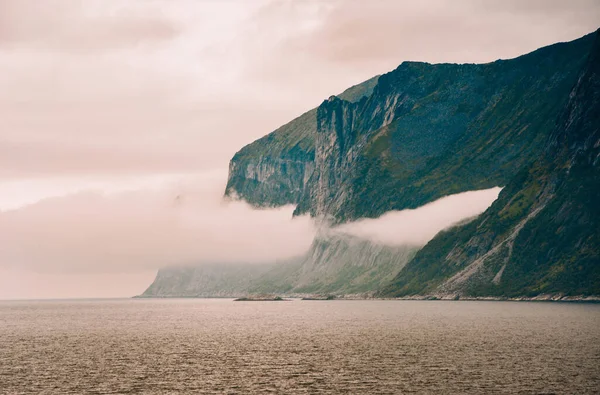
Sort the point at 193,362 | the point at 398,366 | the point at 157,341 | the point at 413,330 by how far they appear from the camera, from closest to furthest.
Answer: the point at 398,366
the point at 193,362
the point at 157,341
the point at 413,330

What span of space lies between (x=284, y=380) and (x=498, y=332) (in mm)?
80419

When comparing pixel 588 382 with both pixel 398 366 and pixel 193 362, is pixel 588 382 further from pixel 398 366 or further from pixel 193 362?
pixel 193 362

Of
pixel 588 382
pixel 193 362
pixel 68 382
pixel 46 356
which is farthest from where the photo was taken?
pixel 46 356

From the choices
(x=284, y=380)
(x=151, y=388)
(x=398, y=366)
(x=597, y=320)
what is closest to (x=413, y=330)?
(x=597, y=320)

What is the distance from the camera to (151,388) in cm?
9688

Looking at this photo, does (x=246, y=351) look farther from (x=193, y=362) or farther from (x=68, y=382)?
(x=68, y=382)

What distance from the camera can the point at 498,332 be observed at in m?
168

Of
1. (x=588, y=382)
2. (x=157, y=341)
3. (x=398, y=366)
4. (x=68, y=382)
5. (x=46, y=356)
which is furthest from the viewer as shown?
(x=157, y=341)

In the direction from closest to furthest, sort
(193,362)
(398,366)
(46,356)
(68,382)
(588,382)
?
(588,382) → (68,382) → (398,366) → (193,362) → (46,356)

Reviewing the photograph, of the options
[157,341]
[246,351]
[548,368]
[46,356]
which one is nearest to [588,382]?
[548,368]

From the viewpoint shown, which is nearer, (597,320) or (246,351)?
(246,351)

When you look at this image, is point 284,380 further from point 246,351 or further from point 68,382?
point 246,351

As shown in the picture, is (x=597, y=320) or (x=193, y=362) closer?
(x=193, y=362)

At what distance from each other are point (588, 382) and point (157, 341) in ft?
328
